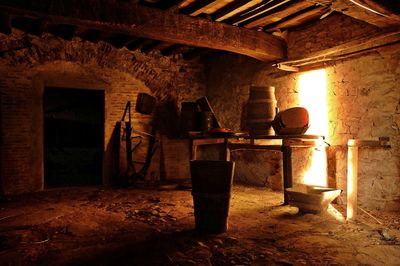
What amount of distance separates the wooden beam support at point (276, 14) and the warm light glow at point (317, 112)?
4.37 feet

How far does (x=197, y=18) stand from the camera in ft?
17.2

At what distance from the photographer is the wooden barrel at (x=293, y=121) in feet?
16.8

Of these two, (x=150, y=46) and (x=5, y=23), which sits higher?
(x=150, y=46)

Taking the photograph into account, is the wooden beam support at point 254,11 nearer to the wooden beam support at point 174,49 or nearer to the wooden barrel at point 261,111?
the wooden barrel at point 261,111

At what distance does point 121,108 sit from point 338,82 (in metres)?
4.76

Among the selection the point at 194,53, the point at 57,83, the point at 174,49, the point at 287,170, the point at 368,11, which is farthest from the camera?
the point at 194,53

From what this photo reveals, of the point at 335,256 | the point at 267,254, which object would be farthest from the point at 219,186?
the point at 335,256

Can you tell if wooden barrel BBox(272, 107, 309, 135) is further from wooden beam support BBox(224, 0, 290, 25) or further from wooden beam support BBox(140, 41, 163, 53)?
wooden beam support BBox(140, 41, 163, 53)

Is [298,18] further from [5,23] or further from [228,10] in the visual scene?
[5,23]

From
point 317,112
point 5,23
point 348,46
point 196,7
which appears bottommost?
point 317,112

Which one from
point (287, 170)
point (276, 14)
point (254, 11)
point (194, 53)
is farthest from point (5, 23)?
point (287, 170)

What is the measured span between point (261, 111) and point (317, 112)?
1.09 m

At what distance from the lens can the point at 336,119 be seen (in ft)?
18.3

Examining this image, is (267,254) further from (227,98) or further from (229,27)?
(227,98)
